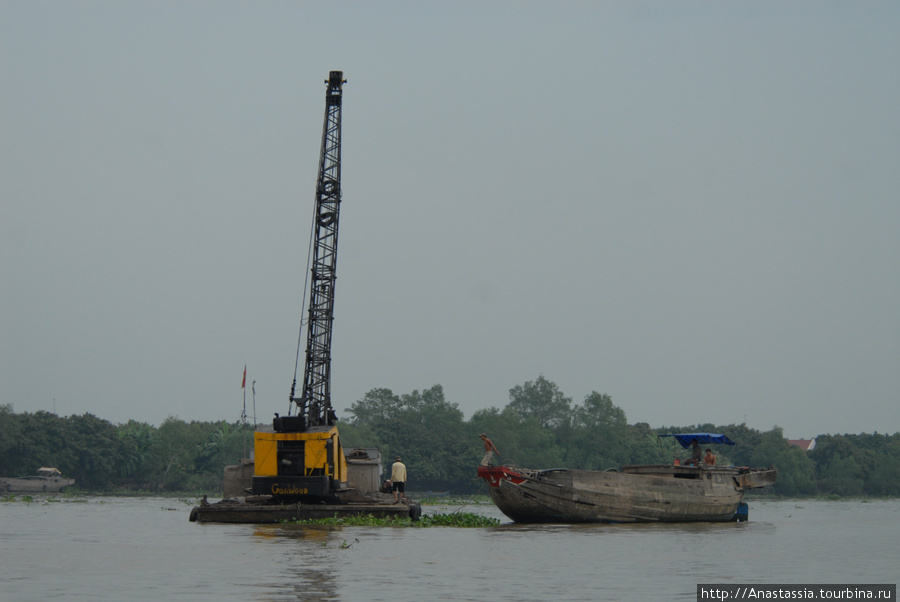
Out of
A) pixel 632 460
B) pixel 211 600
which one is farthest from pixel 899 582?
pixel 632 460

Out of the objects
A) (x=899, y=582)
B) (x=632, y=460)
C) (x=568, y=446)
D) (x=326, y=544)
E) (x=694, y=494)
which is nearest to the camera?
(x=899, y=582)

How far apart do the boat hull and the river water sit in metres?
2.09

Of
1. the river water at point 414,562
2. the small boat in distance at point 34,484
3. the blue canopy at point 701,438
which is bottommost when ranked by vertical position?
the river water at point 414,562

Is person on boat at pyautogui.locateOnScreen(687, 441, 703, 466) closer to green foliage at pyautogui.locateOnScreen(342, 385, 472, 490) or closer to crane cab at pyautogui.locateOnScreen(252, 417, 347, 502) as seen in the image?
crane cab at pyautogui.locateOnScreen(252, 417, 347, 502)

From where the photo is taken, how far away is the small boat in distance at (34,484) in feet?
334

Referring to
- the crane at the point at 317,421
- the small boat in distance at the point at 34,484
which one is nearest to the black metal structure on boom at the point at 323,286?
the crane at the point at 317,421

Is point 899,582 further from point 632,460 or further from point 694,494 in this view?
point 632,460

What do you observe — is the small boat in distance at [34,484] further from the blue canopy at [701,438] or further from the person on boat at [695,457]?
the person on boat at [695,457]

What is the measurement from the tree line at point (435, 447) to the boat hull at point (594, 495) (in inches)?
2865

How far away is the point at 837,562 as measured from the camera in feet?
85.3

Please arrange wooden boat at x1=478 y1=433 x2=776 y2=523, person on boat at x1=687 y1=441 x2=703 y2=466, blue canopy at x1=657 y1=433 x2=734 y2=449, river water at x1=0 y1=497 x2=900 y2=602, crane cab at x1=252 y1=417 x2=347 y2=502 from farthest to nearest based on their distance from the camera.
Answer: blue canopy at x1=657 y1=433 x2=734 y2=449 → person on boat at x1=687 y1=441 x2=703 y2=466 → wooden boat at x1=478 y1=433 x2=776 y2=523 → crane cab at x1=252 y1=417 x2=347 y2=502 → river water at x1=0 y1=497 x2=900 y2=602

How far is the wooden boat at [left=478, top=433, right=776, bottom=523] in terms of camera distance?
131 ft

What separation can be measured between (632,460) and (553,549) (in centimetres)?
11806

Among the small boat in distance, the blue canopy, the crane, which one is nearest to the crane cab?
the crane
